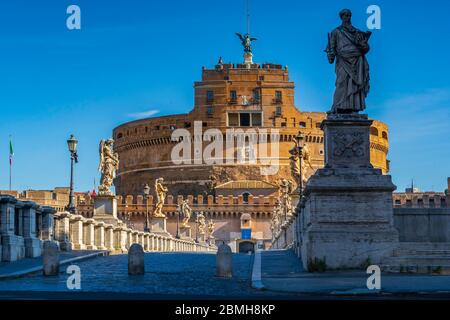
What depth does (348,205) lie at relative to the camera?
51.9 feet

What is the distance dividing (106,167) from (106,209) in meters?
1.82

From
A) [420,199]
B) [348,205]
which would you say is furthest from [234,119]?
[348,205]

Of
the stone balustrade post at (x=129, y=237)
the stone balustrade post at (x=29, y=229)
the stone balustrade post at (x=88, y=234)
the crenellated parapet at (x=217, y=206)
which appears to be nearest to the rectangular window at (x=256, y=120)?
the crenellated parapet at (x=217, y=206)

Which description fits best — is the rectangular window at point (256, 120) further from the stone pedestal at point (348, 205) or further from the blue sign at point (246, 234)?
the stone pedestal at point (348, 205)

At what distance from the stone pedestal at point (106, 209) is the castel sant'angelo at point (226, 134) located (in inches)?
2912

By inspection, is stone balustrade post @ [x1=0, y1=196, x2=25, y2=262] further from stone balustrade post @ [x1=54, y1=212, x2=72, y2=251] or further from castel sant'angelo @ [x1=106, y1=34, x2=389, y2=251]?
castel sant'angelo @ [x1=106, y1=34, x2=389, y2=251]

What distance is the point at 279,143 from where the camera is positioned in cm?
11856

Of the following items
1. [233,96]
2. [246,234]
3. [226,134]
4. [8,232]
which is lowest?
[246,234]

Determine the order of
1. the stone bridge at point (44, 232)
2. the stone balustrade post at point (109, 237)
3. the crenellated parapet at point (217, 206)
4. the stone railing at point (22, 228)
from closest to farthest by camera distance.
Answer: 1. the stone railing at point (22, 228)
2. the stone bridge at point (44, 232)
3. the stone balustrade post at point (109, 237)
4. the crenellated parapet at point (217, 206)

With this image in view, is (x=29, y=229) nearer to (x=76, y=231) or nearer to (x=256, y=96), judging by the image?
(x=76, y=231)

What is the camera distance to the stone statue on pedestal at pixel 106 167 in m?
36.4

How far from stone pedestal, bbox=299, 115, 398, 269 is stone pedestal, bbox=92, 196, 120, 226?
21.1 m

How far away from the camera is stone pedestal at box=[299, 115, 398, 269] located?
1554cm
